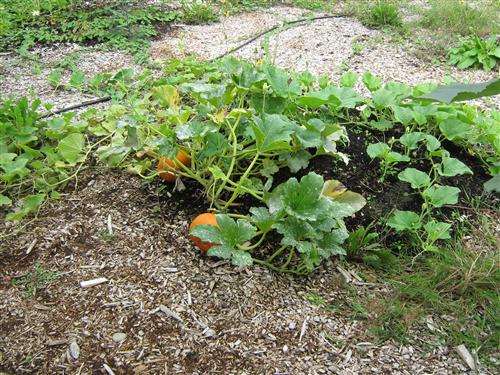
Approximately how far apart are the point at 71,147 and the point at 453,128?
1.84m

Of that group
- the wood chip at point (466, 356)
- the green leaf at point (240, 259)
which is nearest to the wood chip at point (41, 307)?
the green leaf at point (240, 259)

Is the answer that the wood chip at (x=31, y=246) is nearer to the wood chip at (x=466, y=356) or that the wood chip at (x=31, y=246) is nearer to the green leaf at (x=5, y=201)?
the green leaf at (x=5, y=201)

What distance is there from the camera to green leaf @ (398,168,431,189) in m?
2.14

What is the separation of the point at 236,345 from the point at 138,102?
1.50m

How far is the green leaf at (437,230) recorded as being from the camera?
195 centimetres

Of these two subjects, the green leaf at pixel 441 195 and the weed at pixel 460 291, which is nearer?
the weed at pixel 460 291

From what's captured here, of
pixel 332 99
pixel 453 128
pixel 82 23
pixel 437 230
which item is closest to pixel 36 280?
pixel 332 99

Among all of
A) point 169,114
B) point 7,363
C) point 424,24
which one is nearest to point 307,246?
point 169,114

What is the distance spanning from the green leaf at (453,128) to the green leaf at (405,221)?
56 cm

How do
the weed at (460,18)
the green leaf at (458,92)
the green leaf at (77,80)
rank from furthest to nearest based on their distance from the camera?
the weed at (460,18), the green leaf at (77,80), the green leaf at (458,92)

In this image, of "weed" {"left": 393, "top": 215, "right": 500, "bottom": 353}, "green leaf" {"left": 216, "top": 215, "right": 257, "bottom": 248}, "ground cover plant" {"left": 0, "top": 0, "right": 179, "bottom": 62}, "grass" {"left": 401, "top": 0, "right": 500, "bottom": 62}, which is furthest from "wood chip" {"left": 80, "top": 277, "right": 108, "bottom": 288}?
"grass" {"left": 401, "top": 0, "right": 500, "bottom": 62}

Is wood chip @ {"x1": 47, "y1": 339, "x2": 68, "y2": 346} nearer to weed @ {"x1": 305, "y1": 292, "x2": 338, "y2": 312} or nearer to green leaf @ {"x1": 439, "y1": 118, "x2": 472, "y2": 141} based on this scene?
weed @ {"x1": 305, "y1": 292, "x2": 338, "y2": 312}

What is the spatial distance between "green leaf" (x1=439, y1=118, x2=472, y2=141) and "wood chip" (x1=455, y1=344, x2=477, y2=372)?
1.08m

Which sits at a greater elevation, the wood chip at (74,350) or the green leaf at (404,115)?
the green leaf at (404,115)
